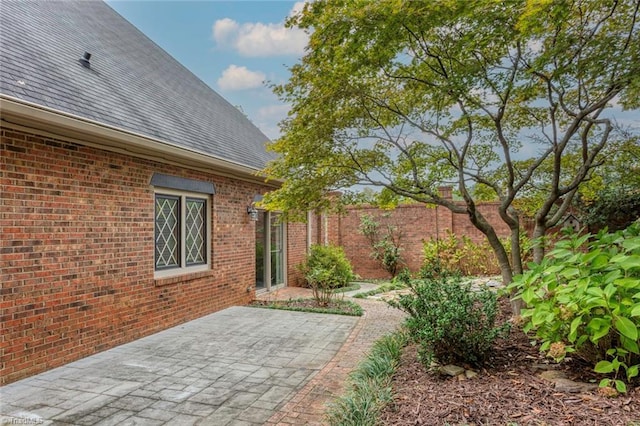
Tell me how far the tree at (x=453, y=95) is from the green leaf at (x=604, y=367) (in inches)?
107

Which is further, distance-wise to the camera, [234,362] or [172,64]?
[172,64]

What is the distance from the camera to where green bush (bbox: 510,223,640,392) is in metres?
2.79

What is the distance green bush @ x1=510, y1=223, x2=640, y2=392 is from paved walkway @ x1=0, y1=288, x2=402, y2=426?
2004 mm

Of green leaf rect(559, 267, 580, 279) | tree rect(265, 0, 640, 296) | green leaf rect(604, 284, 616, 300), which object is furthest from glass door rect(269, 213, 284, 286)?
green leaf rect(604, 284, 616, 300)

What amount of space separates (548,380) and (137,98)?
682 centimetres

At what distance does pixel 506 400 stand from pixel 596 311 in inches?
38.7

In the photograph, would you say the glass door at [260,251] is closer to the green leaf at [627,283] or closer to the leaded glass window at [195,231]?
the leaded glass window at [195,231]

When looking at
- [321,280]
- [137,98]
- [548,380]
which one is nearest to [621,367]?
[548,380]

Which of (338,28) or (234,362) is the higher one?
(338,28)

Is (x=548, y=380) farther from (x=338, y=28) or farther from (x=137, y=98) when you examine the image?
(x=137, y=98)

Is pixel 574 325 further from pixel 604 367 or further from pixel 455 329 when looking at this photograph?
pixel 455 329

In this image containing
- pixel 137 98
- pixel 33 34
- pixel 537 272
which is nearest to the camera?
pixel 537 272

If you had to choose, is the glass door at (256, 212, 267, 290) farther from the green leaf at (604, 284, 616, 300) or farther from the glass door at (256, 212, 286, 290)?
the green leaf at (604, 284, 616, 300)

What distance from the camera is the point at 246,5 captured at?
935 centimetres
